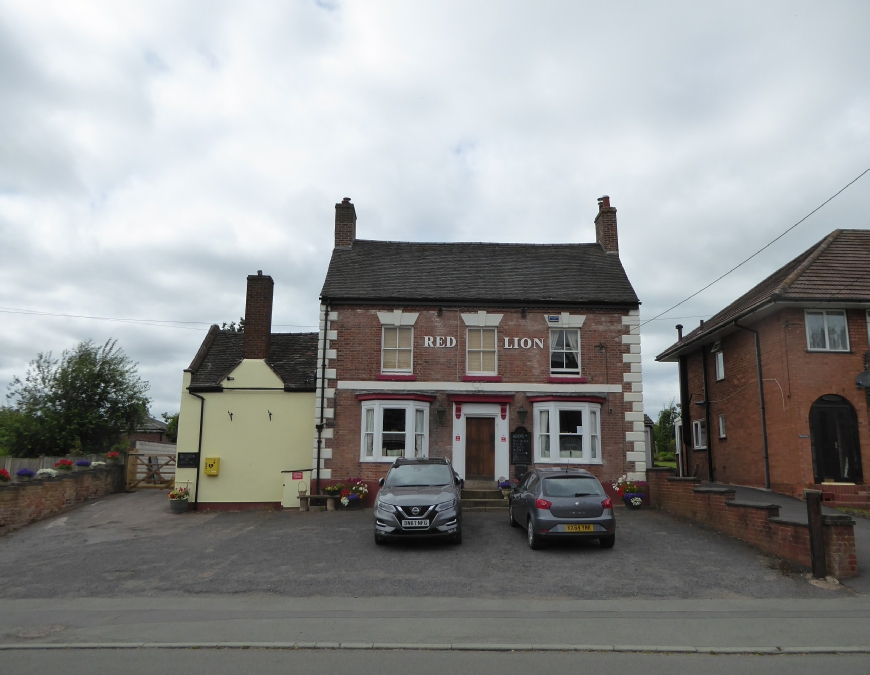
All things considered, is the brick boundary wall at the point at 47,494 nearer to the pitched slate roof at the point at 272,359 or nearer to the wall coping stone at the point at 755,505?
the pitched slate roof at the point at 272,359

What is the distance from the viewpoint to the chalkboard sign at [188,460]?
19.3m

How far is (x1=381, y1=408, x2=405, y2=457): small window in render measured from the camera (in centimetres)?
1848

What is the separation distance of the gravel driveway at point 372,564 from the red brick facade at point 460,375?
2.99 metres

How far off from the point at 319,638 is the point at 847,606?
24.6ft

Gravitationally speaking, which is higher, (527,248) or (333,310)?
(527,248)

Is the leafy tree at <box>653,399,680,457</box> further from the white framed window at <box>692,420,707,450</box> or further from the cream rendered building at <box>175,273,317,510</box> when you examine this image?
the cream rendered building at <box>175,273,317,510</box>

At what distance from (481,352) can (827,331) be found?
10.0 meters

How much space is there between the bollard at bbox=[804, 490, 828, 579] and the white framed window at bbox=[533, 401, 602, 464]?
8.39 meters

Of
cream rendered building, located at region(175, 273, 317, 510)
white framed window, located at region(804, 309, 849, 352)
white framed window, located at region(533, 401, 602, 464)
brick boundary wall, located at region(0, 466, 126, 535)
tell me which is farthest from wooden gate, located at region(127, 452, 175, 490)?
white framed window, located at region(804, 309, 849, 352)

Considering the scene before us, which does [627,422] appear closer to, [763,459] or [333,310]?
[763,459]

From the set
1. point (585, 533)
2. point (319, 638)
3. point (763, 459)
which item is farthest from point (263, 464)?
point (763, 459)

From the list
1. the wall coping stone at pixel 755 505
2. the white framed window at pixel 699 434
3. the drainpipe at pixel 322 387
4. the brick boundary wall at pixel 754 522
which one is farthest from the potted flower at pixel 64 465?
the white framed window at pixel 699 434

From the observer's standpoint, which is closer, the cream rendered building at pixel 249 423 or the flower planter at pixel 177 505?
the flower planter at pixel 177 505

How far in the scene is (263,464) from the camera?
63.8ft
